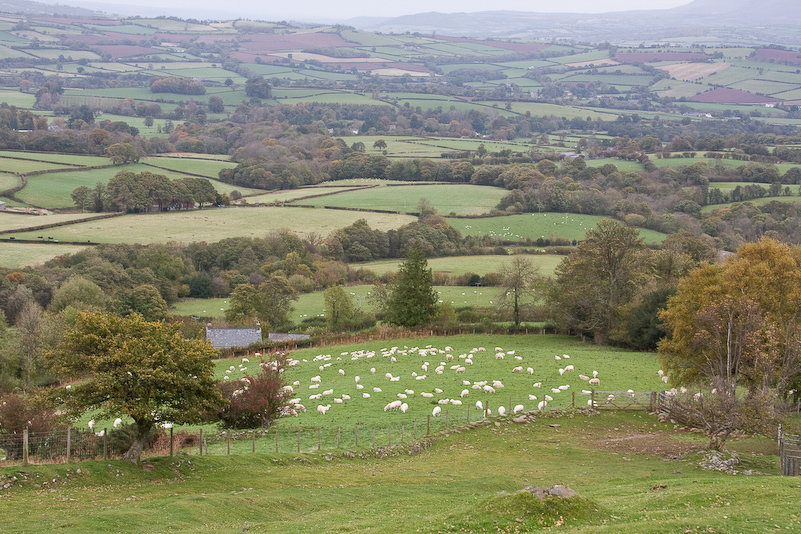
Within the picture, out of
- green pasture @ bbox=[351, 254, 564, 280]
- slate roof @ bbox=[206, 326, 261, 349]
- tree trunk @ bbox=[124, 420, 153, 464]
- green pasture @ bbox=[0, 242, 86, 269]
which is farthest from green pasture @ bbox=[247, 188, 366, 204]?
tree trunk @ bbox=[124, 420, 153, 464]

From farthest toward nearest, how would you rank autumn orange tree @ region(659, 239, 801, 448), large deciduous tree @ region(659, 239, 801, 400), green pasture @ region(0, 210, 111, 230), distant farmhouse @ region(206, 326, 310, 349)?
green pasture @ region(0, 210, 111, 230)
distant farmhouse @ region(206, 326, 310, 349)
large deciduous tree @ region(659, 239, 801, 400)
autumn orange tree @ region(659, 239, 801, 448)

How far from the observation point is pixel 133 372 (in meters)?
22.8

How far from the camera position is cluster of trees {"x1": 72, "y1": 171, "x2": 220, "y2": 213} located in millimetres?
112062

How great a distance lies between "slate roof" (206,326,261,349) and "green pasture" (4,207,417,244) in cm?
3645

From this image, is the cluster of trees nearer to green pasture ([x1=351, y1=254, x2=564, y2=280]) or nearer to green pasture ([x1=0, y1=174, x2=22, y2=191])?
green pasture ([x1=0, y1=174, x2=22, y2=191])

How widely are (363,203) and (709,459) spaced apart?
102940 millimetres

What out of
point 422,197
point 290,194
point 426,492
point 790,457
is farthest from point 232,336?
point 290,194

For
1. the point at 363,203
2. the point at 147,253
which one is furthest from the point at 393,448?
the point at 363,203

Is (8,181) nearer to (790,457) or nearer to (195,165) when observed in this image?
(195,165)

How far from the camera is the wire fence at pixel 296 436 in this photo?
24.2 m

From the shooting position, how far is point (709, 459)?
25312mm

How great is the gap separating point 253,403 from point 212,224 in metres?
79.7

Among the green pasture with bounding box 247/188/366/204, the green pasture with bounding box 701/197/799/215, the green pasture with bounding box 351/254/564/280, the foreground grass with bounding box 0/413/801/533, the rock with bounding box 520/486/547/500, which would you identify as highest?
the rock with bounding box 520/486/547/500

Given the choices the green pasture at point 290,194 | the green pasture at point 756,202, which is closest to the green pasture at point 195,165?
the green pasture at point 290,194
